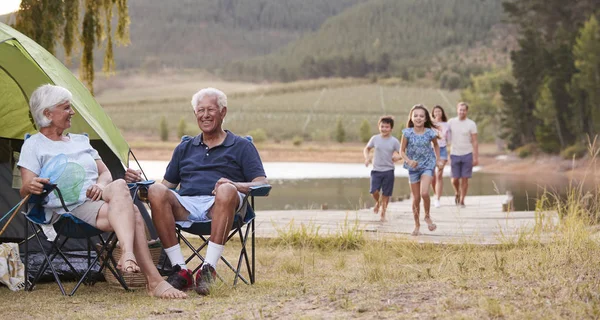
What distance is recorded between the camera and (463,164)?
10.6 m

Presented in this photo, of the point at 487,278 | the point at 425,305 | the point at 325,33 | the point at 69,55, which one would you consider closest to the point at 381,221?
the point at 69,55

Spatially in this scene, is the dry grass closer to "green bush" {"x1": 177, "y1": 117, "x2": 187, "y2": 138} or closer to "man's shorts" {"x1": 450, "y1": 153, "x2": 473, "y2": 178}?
"man's shorts" {"x1": 450, "y1": 153, "x2": 473, "y2": 178}

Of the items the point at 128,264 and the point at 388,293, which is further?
the point at 128,264

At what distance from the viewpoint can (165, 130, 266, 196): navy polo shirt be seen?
503 centimetres

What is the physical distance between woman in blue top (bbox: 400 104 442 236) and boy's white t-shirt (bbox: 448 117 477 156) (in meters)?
2.82

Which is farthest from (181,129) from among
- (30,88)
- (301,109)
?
(30,88)

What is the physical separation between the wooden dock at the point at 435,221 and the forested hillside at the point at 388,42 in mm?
106703

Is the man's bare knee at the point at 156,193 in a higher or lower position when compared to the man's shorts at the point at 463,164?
higher

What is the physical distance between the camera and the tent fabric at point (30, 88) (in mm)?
5613

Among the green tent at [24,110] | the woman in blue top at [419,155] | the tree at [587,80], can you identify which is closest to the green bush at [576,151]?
the tree at [587,80]

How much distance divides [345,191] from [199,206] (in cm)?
1486

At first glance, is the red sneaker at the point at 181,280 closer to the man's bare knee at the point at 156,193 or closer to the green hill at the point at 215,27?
the man's bare knee at the point at 156,193

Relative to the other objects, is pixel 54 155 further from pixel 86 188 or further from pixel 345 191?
pixel 345 191

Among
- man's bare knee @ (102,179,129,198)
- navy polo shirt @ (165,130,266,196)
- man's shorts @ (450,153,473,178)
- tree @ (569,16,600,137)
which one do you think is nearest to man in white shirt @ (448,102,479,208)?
man's shorts @ (450,153,473,178)
